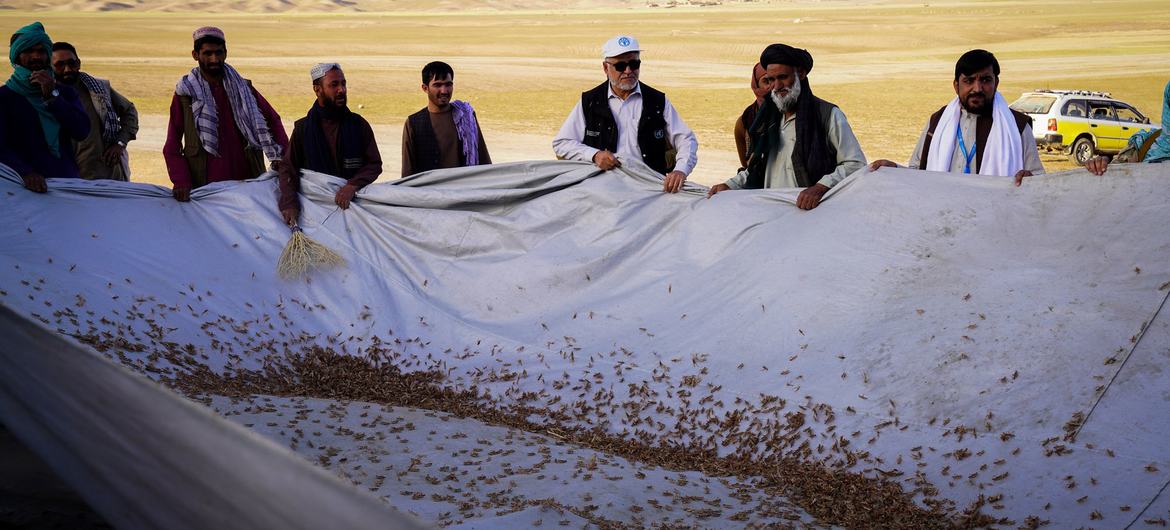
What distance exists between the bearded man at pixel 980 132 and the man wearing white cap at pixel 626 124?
1399 mm

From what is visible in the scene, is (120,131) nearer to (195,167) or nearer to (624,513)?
(195,167)

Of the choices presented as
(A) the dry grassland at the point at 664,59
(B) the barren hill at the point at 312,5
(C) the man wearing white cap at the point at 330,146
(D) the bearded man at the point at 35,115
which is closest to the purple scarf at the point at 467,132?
(C) the man wearing white cap at the point at 330,146

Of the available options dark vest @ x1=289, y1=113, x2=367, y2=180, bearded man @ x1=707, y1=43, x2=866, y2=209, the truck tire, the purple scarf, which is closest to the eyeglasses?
bearded man @ x1=707, y1=43, x2=866, y2=209

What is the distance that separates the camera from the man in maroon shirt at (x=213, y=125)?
244 inches

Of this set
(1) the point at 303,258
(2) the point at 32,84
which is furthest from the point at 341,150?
A: (2) the point at 32,84

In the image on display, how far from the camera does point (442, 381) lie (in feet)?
16.5

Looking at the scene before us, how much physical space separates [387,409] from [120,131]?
376cm

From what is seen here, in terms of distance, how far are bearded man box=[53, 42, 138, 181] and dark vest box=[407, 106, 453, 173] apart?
1.94 metres

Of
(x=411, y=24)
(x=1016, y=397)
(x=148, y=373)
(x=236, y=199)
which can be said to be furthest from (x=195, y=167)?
(x=411, y=24)

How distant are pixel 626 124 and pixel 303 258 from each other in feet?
6.49

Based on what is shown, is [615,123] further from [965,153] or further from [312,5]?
[312,5]

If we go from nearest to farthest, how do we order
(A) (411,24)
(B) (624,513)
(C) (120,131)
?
(B) (624,513)
(C) (120,131)
(A) (411,24)

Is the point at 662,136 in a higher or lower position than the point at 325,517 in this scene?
higher

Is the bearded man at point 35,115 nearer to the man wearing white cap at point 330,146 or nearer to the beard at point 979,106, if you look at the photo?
the man wearing white cap at point 330,146
